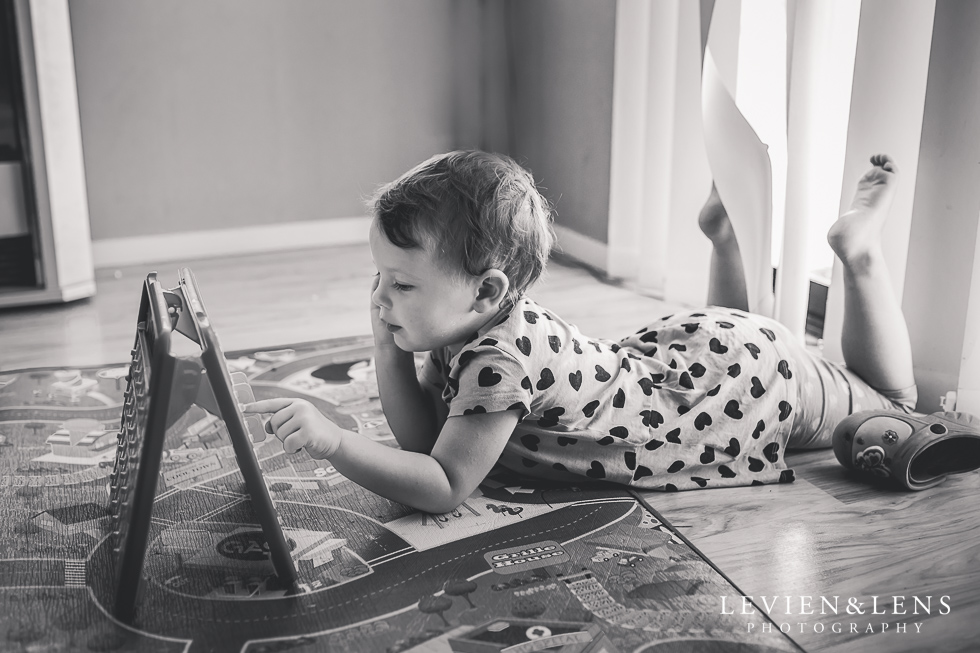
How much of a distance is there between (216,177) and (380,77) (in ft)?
1.64

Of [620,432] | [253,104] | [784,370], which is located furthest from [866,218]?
[253,104]

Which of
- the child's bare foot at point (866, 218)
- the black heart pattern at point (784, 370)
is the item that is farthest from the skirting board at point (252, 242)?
the black heart pattern at point (784, 370)

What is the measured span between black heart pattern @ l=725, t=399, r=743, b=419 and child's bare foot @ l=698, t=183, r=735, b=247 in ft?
1.52

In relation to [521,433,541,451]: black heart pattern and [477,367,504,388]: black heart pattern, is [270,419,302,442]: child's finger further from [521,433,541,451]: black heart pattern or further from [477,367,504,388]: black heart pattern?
[521,433,541,451]: black heart pattern

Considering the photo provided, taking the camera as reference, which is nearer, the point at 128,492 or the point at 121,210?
the point at 128,492

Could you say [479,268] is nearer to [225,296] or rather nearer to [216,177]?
[225,296]

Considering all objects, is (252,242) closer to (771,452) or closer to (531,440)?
(531,440)

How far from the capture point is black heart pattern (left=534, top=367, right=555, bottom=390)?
107cm

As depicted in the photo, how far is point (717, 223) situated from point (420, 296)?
73cm

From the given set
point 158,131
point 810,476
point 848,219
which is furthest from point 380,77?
point 810,476

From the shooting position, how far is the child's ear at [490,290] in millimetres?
1021

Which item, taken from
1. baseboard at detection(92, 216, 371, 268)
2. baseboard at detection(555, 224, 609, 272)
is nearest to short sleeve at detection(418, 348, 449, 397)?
baseboard at detection(555, 224, 609, 272)

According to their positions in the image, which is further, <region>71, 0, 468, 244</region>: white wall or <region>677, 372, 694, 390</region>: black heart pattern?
<region>71, 0, 468, 244</region>: white wall

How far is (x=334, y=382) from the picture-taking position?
153 cm
